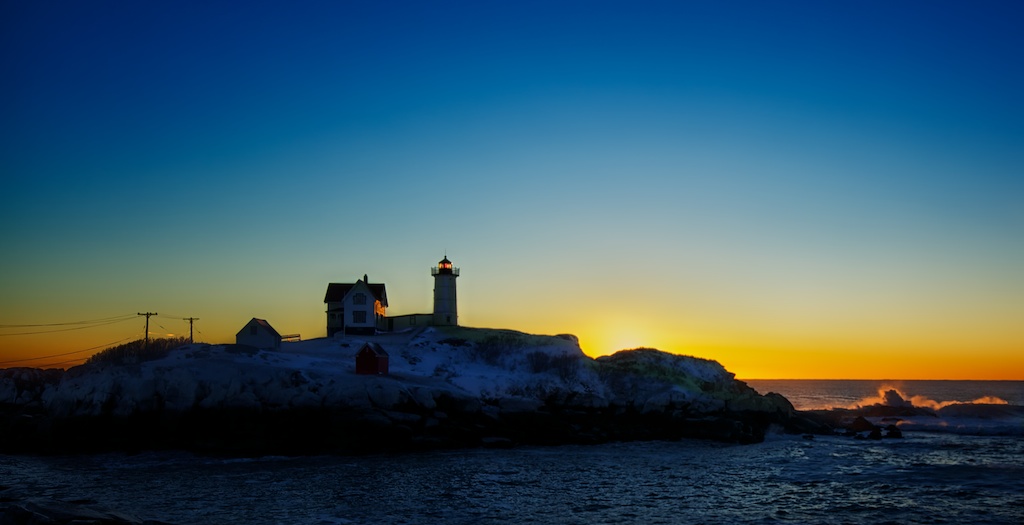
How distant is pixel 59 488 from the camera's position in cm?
2853

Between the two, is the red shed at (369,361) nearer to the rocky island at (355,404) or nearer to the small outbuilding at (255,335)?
the rocky island at (355,404)

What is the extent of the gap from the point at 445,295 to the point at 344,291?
999 centimetres

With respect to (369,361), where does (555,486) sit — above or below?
below

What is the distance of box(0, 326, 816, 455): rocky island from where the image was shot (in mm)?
41969

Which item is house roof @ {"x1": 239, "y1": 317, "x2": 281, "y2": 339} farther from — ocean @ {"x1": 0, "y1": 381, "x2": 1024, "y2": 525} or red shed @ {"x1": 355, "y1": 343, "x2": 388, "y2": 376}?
ocean @ {"x1": 0, "y1": 381, "x2": 1024, "y2": 525}

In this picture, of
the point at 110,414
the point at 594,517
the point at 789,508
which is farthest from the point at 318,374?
the point at 789,508

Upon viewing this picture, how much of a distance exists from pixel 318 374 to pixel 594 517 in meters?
27.9

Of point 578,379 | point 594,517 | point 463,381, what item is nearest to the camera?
point 594,517

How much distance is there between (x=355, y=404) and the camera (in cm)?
4422

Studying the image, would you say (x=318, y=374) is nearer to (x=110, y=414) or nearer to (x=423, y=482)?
(x=110, y=414)

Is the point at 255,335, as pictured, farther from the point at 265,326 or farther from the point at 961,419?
the point at 961,419

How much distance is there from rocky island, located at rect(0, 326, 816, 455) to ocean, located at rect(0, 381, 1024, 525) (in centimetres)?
257

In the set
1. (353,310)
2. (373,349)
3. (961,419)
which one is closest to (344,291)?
A: (353,310)

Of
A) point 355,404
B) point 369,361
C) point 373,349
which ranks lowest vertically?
point 355,404
